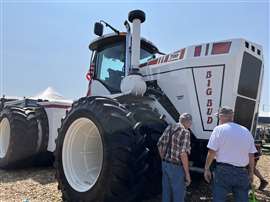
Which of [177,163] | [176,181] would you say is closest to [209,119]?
[177,163]

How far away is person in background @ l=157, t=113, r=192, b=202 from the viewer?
414 centimetres

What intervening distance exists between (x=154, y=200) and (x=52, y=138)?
3534 millimetres

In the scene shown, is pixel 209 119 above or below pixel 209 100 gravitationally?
below

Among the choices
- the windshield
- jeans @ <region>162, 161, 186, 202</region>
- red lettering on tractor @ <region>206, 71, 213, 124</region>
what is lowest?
jeans @ <region>162, 161, 186, 202</region>

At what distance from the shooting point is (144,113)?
5.03m

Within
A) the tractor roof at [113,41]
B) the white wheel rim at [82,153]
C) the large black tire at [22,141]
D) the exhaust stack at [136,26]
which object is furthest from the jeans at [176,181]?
the large black tire at [22,141]

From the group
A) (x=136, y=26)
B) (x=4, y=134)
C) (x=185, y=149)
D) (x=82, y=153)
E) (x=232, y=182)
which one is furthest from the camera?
(x=4, y=134)

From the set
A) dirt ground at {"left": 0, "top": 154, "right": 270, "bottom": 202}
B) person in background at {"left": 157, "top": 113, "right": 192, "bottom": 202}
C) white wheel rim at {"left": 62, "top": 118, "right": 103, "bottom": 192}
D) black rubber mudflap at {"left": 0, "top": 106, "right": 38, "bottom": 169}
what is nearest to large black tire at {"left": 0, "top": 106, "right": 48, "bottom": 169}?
black rubber mudflap at {"left": 0, "top": 106, "right": 38, "bottom": 169}

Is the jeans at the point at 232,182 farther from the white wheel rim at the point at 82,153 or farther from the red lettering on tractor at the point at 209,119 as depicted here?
the white wheel rim at the point at 82,153

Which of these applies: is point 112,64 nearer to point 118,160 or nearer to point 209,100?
point 209,100

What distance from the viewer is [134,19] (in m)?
5.79

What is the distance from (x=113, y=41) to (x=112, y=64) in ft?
1.57

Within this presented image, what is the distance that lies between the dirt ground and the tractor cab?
2.16m

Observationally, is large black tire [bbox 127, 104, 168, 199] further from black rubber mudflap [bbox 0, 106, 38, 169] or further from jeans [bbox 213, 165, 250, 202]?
black rubber mudflap [bbox 0, 106, 38, 169]
